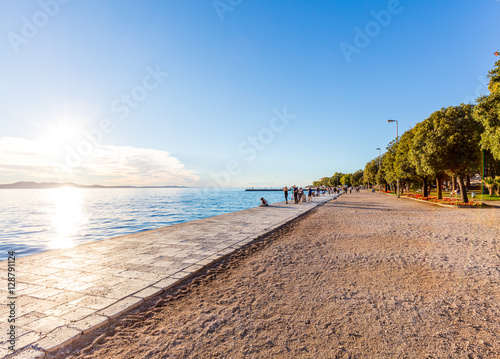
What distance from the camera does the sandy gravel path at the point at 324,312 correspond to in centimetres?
300

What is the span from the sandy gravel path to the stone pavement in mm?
364

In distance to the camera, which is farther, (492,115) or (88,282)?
(492,115)

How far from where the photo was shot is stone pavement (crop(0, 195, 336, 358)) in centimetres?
329

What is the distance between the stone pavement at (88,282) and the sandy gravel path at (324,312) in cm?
36

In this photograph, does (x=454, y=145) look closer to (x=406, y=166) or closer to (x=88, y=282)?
(x=406, y=166)

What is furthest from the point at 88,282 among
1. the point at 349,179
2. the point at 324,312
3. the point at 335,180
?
the point at 335,180

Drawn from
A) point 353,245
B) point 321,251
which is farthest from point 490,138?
point 321,251

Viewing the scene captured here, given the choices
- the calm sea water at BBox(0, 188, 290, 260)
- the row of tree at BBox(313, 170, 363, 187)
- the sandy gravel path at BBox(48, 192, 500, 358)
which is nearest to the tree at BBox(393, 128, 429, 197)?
the calm sea water at BBox(0, 188, 290, 260)

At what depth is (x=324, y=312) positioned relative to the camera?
384cm

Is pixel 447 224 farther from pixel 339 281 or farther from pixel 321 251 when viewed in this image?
pixel 339 281

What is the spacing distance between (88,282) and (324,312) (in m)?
4.37

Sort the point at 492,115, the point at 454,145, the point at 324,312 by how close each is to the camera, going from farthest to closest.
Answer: the point at 454,145 → the point at 492,115 → the point at 324,312

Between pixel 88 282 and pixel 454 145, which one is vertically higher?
pixel 454 145

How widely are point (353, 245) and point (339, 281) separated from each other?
3.56 metres
